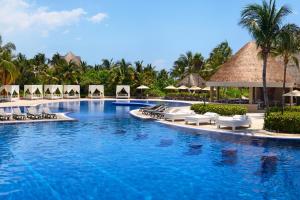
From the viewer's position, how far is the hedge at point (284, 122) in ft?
55.4

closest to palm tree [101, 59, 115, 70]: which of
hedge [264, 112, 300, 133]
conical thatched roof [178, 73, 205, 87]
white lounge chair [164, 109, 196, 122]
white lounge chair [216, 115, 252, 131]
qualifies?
conical thatched roof [178, 73, 205, 87]

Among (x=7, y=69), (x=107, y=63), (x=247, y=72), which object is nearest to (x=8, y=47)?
(x=7, y=69)

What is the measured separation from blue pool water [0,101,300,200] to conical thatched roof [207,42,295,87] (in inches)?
475

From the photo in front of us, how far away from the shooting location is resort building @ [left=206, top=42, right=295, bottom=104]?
1131 inches

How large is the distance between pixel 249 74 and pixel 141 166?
1952 centimetres

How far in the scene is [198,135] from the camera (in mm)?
17109

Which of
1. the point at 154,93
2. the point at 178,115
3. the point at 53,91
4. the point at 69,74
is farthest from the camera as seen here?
the point at 69,74

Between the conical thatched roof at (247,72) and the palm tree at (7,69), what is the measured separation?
71.3ft

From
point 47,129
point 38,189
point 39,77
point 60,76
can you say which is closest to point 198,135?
point 47,129

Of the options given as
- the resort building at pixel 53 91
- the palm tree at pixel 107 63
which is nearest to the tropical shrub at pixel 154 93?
the palm tree at pixel 107 63

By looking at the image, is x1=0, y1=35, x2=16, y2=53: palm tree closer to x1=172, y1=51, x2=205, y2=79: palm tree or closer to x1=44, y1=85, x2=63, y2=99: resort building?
x1=44, y1=85, x2=63, y2=99: resort building

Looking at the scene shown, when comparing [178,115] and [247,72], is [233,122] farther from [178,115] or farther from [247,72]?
[247,72]

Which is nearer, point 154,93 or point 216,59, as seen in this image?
point 154,93

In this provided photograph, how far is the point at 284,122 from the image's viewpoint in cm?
1709
